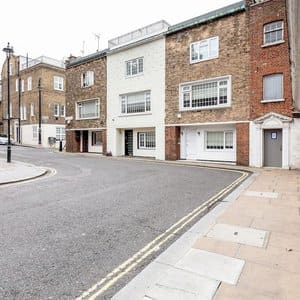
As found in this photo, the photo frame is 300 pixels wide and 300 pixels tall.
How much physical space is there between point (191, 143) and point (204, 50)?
258 inches

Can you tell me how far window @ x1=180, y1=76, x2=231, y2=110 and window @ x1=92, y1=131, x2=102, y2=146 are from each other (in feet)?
33.9

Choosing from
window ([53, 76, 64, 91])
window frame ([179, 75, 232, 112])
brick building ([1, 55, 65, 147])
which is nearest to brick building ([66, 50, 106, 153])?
window frame ([179, 75, 232, 112])

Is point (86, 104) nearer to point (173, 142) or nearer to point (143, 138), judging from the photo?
point (143, 138)

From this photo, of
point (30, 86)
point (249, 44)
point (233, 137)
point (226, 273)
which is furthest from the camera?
point (30, 86)

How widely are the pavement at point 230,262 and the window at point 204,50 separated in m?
14.8

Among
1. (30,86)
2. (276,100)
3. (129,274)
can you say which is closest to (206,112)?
(276,100)

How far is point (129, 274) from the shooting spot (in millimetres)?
3818

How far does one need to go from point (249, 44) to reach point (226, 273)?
16853 mm

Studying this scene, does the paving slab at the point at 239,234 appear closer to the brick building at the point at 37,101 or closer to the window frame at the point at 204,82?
the window frame at the point at 204,82

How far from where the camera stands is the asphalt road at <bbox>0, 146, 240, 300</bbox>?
364 cm

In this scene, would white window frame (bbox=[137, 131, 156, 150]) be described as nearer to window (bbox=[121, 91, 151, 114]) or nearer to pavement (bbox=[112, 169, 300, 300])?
window (bbox=[121, 91, 151, 114])

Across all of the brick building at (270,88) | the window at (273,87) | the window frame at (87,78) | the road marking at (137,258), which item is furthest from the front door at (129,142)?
the road marking at (137,258)

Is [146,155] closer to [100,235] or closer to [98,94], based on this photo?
[98,94]

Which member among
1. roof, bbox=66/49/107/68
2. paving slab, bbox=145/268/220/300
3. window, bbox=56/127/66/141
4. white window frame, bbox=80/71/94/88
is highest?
roof, bbox=66/49/107/68
